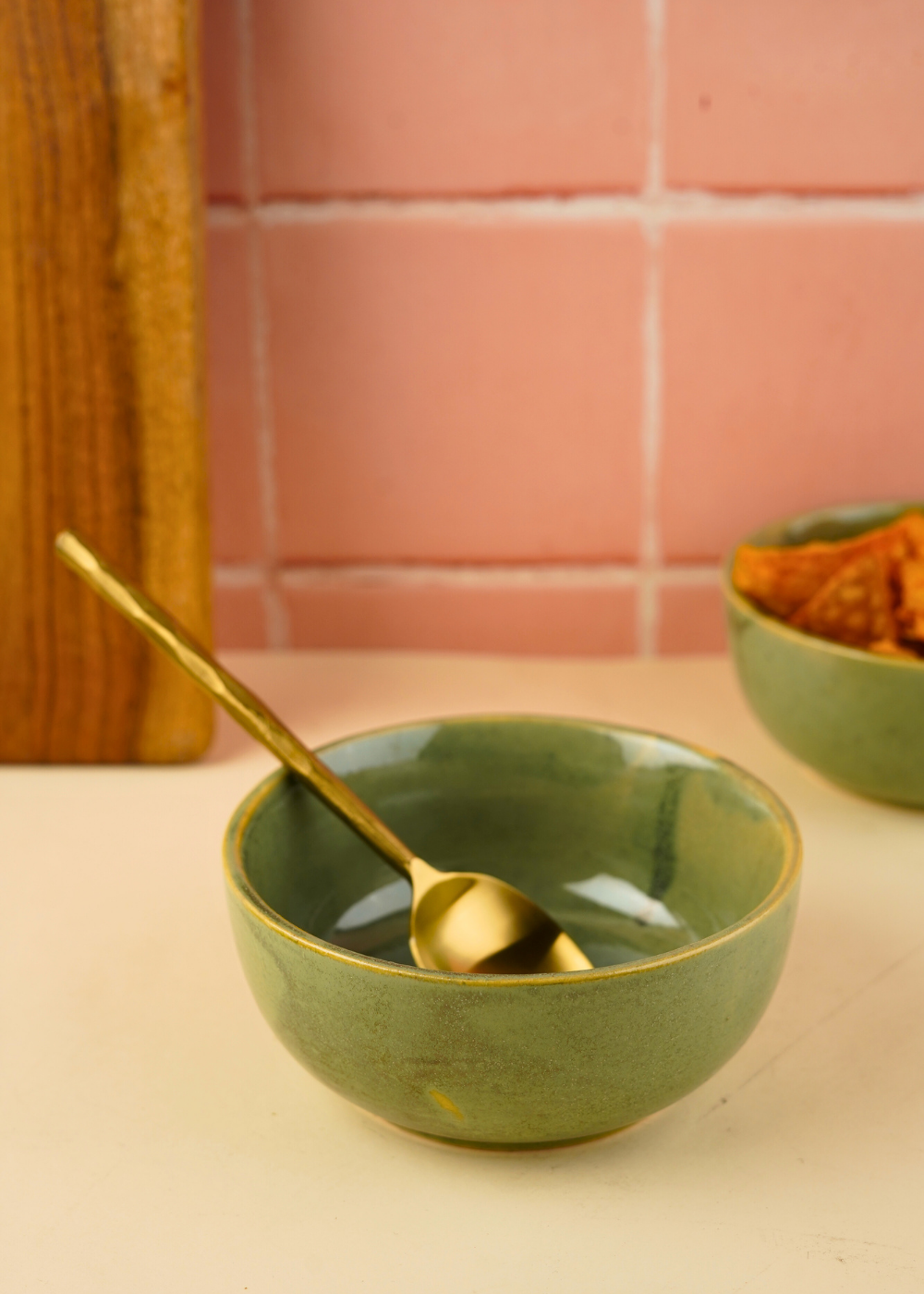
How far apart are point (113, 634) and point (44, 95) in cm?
26

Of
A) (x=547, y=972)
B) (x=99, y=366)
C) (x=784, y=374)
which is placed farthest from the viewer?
(x=784, y=374)

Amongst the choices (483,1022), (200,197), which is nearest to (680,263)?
(200,197)

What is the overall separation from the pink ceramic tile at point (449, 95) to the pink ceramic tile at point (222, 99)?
14 mm

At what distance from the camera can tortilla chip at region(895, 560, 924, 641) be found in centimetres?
57

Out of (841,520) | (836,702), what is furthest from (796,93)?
(836,702)

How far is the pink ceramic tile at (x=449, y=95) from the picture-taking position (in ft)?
2.15

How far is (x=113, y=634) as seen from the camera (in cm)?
65

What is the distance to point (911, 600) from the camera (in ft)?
1.91

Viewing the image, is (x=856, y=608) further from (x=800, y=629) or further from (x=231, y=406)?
(x=231, y=406)

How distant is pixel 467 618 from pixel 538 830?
0.90ft

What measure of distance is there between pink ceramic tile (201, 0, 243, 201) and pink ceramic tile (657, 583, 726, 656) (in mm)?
346

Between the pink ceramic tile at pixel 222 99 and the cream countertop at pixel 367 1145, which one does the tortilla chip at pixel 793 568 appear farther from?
the pink ceramic tile at pixel 222 99

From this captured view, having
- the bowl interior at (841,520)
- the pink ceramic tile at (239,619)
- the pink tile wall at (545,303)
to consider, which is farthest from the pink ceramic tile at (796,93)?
the pink ceramic tile at (239,619)

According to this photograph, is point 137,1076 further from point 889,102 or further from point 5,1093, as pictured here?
point 889,102
